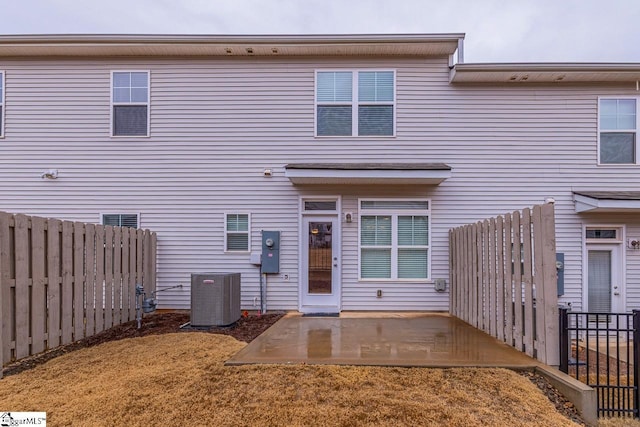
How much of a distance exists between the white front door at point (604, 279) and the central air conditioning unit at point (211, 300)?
23.9ft

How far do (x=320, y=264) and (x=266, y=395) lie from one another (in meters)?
4.46

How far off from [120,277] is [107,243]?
2.45ft

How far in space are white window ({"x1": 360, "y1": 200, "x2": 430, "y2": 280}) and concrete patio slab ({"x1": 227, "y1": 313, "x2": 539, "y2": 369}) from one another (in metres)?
1.10

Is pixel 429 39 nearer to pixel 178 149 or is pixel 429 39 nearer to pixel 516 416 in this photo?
pixel 178 149

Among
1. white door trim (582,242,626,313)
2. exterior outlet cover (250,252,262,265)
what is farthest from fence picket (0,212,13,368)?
white door trim (582,242,626,313)

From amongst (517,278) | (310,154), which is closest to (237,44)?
(310,154)

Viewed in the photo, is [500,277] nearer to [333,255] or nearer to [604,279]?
[333,255]

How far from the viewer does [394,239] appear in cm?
766

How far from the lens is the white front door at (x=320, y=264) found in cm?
764

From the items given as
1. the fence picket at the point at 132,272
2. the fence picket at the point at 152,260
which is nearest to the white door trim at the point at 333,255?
the fence picket at the point at 152,260

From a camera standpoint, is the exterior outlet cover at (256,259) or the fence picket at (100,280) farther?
the exterior outlet cover at (256,259)

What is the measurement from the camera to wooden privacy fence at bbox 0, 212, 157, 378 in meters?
4.21

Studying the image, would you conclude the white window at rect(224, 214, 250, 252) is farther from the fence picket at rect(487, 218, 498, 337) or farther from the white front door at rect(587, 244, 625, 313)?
the white front door at rect(587, 244, 625, 313)

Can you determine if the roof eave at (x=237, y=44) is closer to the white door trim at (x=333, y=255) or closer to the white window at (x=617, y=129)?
the white door trim at (x=333, y=255)
